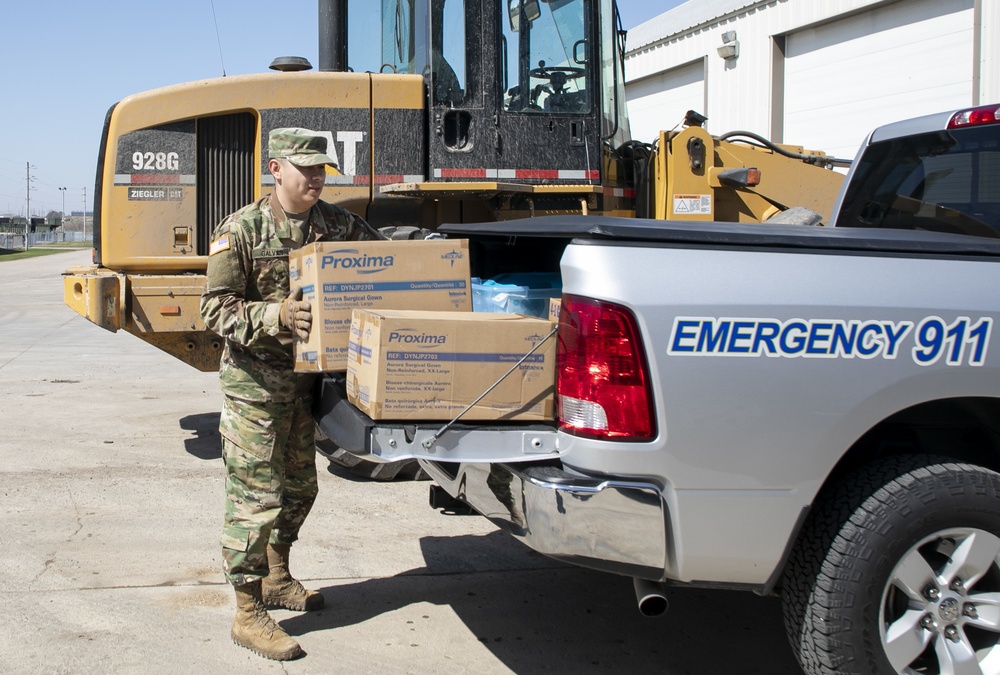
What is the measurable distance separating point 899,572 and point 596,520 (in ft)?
3.23

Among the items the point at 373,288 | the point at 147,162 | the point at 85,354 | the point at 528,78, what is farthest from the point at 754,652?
the point at 85,354

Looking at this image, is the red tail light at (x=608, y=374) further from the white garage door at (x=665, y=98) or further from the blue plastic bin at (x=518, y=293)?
the white garage door at (x=665, y=98)

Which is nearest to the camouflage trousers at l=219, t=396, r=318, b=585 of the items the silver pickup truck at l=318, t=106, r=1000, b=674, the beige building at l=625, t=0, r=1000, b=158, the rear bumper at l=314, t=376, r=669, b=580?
the rear bumper at l=314, t=376, r=669, b=580

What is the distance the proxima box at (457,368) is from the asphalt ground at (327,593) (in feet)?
3.74

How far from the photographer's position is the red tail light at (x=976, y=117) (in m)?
4.08

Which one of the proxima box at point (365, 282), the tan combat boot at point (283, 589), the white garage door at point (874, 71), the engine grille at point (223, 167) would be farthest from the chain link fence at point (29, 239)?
the proxima box at point (365, 282)

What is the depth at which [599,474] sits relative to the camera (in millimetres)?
2955

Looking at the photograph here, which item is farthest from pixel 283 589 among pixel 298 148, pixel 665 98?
pixel 665 98

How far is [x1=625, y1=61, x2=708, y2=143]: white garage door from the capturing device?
16.5 metres

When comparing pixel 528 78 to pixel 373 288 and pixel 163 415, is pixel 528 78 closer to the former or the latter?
pixel 373 288

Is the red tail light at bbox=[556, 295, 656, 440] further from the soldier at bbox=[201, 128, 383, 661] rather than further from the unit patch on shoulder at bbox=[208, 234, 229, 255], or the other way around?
the unit patch on shoulder at bbox=[208, 234, 229, 255]

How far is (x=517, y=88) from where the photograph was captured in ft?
21.4

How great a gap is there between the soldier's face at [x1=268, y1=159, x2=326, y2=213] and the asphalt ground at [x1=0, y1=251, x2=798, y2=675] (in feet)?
5.77

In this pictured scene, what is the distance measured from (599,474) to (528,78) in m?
4.17
